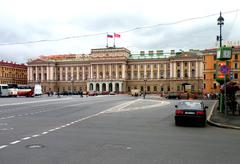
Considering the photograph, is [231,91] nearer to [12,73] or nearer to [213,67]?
[213,67]

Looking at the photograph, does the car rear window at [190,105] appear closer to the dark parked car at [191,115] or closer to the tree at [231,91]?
the dark parked car at [191,115]

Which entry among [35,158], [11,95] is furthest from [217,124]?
[11,95]

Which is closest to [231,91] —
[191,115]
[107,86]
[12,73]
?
[191,115]

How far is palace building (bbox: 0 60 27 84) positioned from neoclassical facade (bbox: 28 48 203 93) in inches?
380

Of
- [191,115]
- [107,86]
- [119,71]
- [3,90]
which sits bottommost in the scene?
[191,115]

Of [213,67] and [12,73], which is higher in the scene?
[12,73]

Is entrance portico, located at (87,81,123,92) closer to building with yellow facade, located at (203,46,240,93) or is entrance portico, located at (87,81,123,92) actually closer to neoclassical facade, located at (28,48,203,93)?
neoclassical facade, located at (28,48,203,93)

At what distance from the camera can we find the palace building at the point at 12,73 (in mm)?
145250

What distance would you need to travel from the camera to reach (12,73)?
509 feet

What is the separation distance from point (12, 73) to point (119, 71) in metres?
57.2

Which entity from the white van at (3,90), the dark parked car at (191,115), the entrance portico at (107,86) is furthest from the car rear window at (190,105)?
the entrance portico at (107,86)

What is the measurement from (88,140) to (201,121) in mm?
8100

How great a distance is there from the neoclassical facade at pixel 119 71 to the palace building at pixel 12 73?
31.7ft

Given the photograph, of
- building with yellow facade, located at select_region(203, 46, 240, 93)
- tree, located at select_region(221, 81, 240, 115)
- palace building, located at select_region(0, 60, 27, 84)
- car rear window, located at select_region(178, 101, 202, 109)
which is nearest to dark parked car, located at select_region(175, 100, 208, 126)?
car rear window, located at select_region(178, 101, 202, 109)
